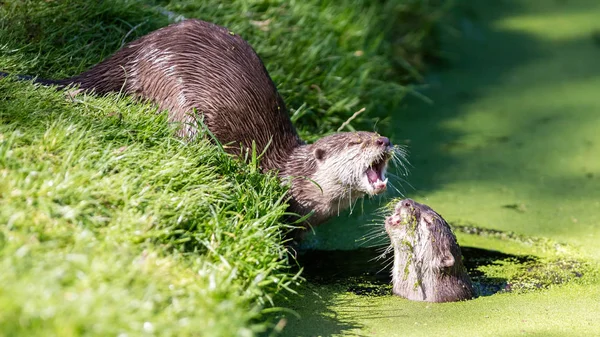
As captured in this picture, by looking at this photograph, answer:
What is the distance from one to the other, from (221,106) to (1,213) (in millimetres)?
1302

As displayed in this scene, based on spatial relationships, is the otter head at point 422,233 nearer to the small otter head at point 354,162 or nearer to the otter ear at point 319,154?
the small otter head at point 354,162

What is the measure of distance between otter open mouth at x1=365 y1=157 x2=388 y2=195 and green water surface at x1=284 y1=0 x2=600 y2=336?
17.1 inches

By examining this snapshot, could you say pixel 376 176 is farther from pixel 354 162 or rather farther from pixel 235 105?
pixel 235 105

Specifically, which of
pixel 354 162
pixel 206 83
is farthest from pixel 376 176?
pixel 206 83

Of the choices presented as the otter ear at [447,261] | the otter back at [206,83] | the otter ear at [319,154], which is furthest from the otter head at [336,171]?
the otter ear at [447,261]

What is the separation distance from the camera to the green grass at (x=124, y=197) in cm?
231

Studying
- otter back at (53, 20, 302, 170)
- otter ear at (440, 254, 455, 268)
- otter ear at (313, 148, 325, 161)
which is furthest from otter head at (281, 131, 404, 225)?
otter ear at (440, 254, 455, 268)

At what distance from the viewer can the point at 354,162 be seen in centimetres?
356

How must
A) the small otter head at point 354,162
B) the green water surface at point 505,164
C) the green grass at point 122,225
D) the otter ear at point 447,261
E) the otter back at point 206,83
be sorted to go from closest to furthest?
the green grass at point 122,225 → the green water surface at point 505,164 → the otter ear at point 447,261 → the small otter head at point 354,162 → the otter back at point 206,83

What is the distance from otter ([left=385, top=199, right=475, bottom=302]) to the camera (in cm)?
339

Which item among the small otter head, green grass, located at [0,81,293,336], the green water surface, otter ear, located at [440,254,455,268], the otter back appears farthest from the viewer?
the otter back

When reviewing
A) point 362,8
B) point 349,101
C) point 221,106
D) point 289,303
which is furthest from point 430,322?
point 362,8

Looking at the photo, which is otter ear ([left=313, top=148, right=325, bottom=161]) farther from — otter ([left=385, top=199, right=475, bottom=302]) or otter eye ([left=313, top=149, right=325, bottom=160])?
otter ([left=385, top=199, right=475, bottom=302])

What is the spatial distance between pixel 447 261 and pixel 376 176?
490 mm
